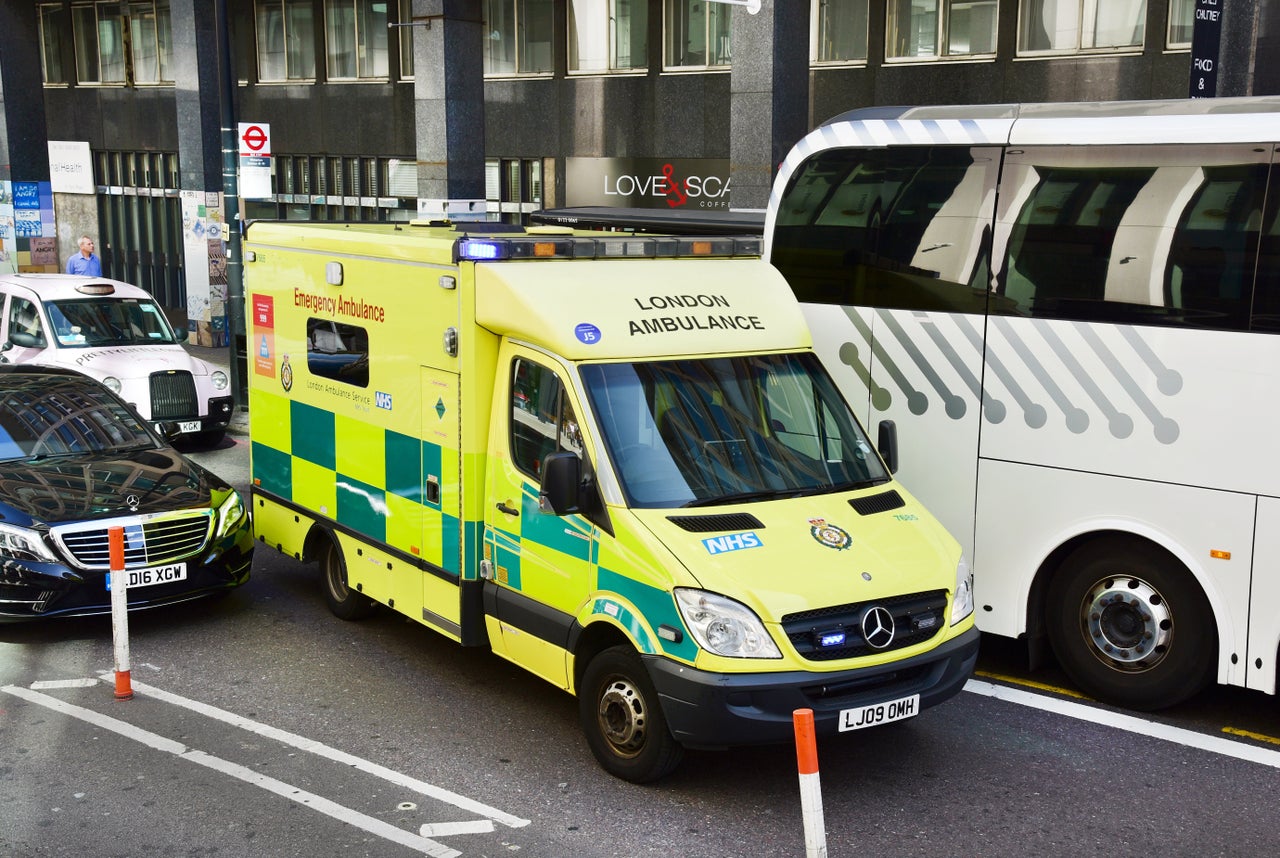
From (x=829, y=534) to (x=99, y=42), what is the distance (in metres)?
29.7

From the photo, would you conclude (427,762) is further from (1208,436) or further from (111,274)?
(111,274)

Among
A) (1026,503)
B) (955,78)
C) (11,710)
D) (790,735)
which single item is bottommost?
(11,710)

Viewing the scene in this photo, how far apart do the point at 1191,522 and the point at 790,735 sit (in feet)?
9.30

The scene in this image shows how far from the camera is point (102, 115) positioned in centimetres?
3172

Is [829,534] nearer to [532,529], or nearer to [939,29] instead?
[532,529]

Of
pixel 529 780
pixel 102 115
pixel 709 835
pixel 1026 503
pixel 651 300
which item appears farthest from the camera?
pixel 102 115

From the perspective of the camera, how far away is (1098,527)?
26.8ft

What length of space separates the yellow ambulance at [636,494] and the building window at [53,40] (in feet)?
88.8

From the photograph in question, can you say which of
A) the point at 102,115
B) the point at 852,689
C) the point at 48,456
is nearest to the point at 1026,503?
the point at 852,689

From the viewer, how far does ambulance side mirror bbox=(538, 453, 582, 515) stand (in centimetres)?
686

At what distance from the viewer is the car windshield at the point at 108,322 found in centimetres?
1598

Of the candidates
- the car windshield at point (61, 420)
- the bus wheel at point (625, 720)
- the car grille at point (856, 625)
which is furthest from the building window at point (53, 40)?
the car grille at point (856, 625)

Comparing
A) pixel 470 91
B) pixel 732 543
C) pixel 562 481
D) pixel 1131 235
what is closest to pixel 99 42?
pixel 470 91

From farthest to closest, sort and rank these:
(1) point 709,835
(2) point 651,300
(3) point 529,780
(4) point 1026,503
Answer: (4) point 1026,503 < (2) point 651,300 < (3) point 529,780 < (1) point 709,835
